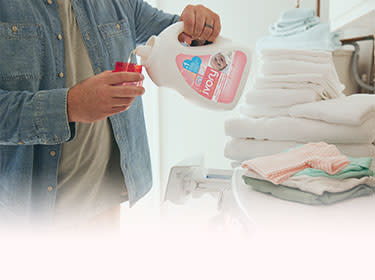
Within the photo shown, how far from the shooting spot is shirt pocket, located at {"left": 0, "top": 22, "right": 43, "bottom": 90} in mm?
664

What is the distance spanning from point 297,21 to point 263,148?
60 cm

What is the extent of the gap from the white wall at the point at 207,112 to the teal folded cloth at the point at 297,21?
0.54 meters

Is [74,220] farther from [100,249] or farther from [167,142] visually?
[167,142]

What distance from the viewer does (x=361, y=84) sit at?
1.13 meters

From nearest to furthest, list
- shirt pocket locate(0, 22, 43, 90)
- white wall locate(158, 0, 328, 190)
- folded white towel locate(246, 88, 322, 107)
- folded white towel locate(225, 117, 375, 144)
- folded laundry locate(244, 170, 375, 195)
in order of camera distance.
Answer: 1. folded laundry locate(244, 170, 375, 195)
2. shirt pocket locate(0, 22, 43, 90)
3. folded white towel locate(225, 117, 375, 144)
4. folded white towel locate(246, 88, 322, 107)
5. white wall locate(158, 0, 328, 190)

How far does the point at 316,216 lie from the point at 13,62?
0.63 metres

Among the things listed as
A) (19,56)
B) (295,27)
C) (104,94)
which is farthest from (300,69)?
(19,56)

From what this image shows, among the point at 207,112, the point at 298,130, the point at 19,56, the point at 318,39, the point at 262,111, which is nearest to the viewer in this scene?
the point at 19,56

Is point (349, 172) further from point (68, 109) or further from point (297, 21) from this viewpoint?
point (297, 21)

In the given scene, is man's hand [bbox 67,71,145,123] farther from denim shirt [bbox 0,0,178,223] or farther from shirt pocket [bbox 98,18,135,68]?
shirt pocket [bbox 98,18,135,68]

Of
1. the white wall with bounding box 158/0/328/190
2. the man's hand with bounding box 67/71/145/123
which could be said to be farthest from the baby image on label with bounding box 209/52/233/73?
the white wall with bounding box 158/0/328/190

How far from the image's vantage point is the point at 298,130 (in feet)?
2.71

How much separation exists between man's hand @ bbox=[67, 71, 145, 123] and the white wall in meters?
1.41

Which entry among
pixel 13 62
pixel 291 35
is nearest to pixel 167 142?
pixel 291 35
